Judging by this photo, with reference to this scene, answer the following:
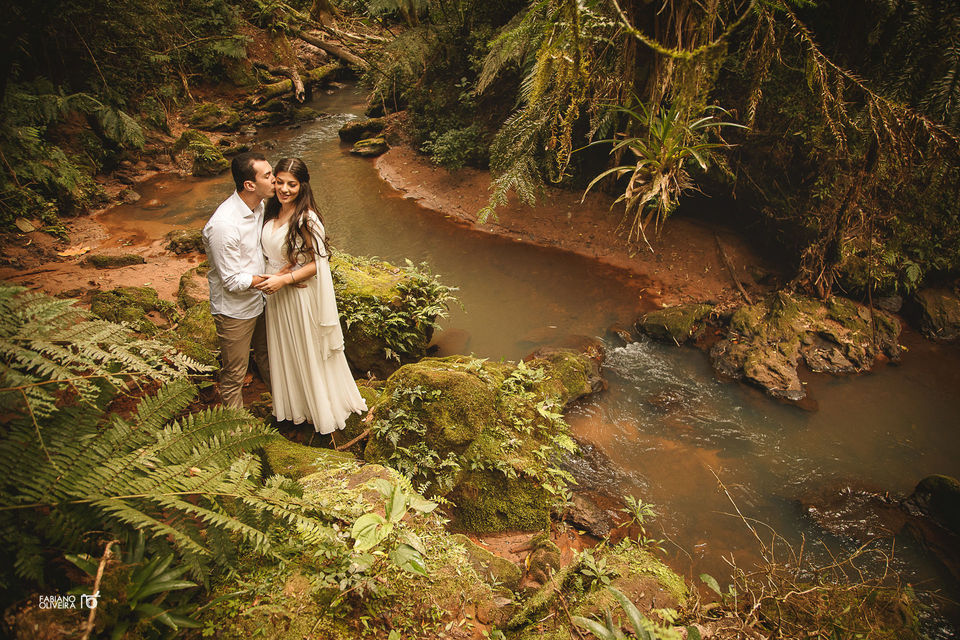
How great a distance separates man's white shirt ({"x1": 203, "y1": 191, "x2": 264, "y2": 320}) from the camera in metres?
2.92

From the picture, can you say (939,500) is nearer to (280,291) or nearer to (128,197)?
(280,291)

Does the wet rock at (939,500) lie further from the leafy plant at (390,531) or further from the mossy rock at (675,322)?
the leafy plant at (390,531)

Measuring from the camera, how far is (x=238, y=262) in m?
2.99

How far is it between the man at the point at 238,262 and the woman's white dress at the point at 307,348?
0.37ft

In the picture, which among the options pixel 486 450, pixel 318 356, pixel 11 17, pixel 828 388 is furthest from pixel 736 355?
pixel 11 17

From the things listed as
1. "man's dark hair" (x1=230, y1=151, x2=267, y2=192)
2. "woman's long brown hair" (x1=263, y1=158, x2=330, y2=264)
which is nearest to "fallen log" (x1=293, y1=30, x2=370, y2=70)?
"man's dark hair" (x1=230, y1=151, x2=267, y2=192)

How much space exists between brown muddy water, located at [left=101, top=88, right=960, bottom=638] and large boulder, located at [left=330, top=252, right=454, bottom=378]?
0.97m

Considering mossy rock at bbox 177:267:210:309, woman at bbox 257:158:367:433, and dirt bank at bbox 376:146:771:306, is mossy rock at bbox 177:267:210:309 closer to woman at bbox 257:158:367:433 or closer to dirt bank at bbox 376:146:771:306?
woman at bbox 257:158:367:433

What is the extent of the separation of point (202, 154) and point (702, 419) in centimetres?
1327

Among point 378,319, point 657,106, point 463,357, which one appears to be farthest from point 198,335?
point 657,106

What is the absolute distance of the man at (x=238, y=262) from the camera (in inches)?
116

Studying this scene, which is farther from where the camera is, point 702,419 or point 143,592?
point 702,419
